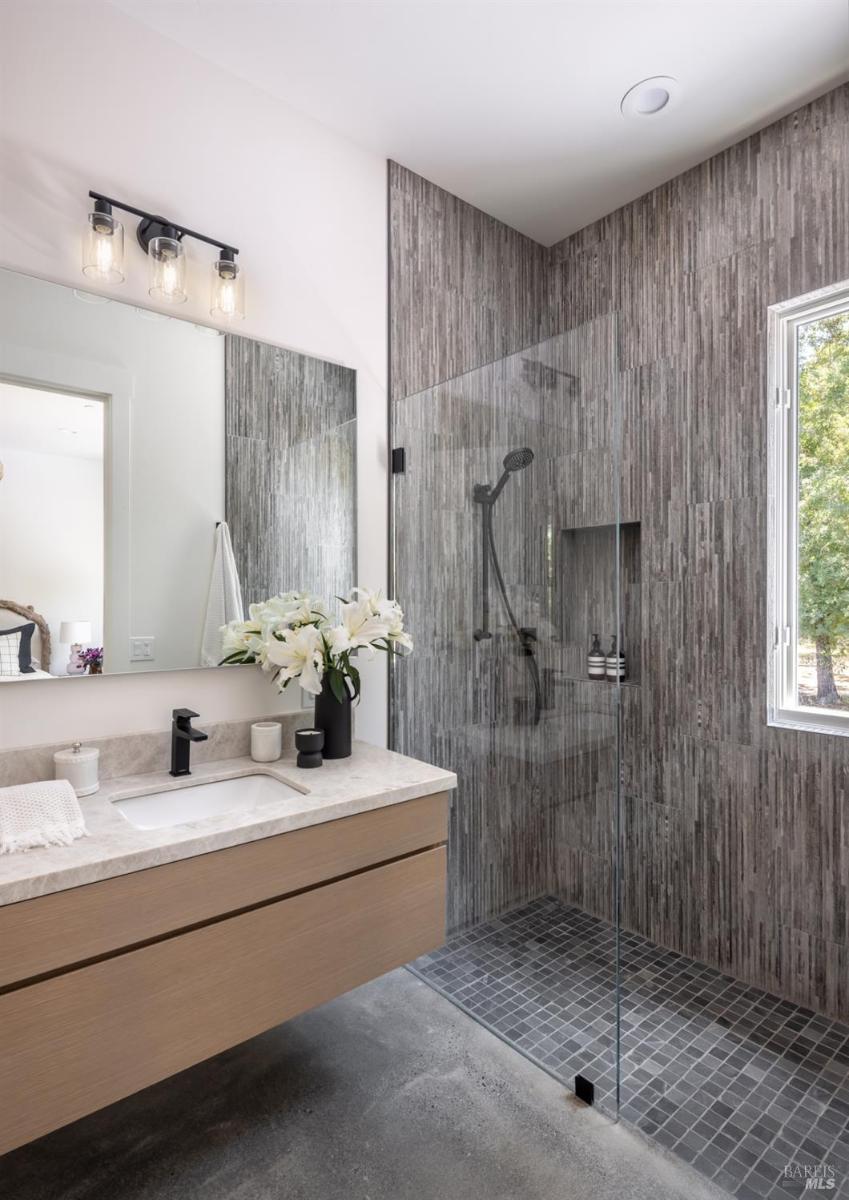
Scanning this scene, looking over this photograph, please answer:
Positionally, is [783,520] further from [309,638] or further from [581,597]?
[309,638]

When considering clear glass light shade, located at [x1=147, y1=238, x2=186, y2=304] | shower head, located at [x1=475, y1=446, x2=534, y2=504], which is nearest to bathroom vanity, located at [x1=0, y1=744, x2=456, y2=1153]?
shower head, located at [x1=475, y1=446, x2=534, y2=504]

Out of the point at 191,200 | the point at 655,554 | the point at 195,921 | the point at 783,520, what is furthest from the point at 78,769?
the point at 783,520

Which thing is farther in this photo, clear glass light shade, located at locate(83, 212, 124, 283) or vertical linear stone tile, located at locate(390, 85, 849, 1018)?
vertical linear stone tile, located at locate(390, 85, 849, 1018)

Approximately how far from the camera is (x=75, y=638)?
1.61m

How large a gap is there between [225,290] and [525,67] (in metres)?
1.10

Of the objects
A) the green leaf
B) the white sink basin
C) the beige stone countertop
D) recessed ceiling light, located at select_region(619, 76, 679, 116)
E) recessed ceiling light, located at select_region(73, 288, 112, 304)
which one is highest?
recessed ceiling light, located at select_region(619, 76, 679, 116)

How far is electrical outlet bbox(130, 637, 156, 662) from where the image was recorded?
67.1 inches

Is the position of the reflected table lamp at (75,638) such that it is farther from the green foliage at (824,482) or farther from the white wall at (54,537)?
the green foliage at (824,482)

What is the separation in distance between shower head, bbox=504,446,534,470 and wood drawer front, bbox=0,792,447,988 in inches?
38.7

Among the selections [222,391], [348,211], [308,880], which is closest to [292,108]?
[348,211]

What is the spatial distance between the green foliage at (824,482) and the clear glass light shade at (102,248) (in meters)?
2.06

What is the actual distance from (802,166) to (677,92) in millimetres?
450

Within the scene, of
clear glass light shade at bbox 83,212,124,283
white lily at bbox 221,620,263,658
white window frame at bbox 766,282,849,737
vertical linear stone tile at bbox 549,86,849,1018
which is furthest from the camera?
white window frame at bbox 766,282,849,737

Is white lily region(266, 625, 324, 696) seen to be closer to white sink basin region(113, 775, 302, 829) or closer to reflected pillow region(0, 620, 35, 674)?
white sink basin region(113, 775, 302, 829)
